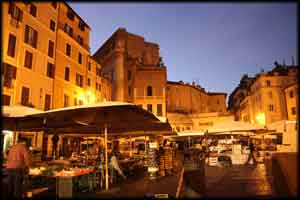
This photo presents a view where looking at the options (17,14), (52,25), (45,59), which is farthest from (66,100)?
(17,14)

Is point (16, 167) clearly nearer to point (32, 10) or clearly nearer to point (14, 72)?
point (14, 72)

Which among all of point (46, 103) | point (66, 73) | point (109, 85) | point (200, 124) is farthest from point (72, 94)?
point (200, 124)

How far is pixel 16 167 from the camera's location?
22.3ft

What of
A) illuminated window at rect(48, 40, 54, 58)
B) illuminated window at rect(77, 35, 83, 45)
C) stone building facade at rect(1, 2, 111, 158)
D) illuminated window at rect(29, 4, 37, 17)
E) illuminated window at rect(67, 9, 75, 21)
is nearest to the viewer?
stone building facade at rect(1, 2, 111, 158)

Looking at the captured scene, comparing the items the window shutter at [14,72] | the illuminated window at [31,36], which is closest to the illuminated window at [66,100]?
the illuminated window at [31,36]

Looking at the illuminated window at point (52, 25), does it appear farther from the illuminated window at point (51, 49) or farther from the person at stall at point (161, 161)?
the person at stall at point (161, 161)

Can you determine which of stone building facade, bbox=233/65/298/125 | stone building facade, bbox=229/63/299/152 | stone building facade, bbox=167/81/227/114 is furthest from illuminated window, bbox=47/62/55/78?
stone building facade, bbox=233/65/298/125

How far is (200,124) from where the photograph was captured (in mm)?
46250

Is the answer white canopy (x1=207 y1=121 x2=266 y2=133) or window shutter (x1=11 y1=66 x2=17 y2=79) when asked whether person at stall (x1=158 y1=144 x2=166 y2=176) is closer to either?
white canopy (x1=207 y1=121 x2=266 y2=133)

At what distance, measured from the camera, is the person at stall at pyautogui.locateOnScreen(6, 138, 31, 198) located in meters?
6.71

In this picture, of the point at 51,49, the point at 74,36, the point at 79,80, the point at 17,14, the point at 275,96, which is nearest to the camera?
the point at 17,14

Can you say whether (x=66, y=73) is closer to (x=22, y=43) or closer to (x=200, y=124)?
(x=22, y=43)

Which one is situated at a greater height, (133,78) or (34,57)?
(133,78)

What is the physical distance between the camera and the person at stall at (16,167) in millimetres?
6715
